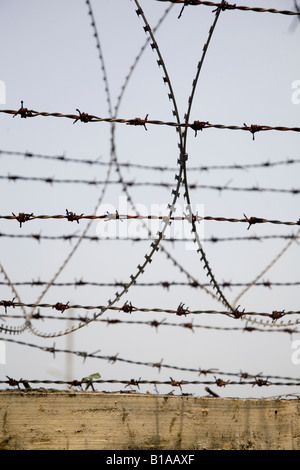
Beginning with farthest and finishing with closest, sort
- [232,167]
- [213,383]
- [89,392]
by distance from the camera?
1. [232,167]
2. [213,383]
3. [89,392]

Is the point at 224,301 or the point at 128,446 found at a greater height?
the point at 224,301

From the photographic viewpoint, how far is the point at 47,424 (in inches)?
96.0

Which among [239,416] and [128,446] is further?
[239,416]

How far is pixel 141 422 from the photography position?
2523mm

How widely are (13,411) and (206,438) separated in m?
1.14

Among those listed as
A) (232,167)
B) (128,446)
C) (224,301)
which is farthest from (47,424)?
(232,167)

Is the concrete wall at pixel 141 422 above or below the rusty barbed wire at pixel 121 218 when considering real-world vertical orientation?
below

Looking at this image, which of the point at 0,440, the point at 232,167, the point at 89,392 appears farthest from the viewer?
the point at 232,167

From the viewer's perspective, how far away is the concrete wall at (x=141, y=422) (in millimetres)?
2428

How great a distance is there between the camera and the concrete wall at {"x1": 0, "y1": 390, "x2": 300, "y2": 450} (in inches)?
95.6

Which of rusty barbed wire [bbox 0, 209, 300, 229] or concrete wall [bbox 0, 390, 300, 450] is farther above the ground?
rusty barbed wire [bbox 0, 209, 300, 229]
